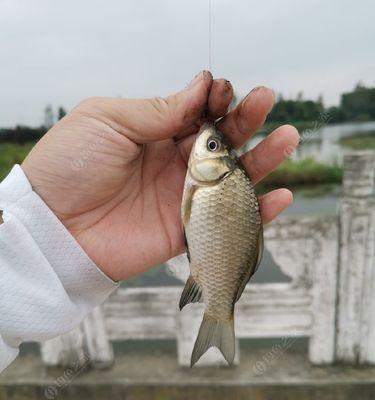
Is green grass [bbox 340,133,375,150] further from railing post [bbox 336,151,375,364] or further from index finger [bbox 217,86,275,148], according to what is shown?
index finger [bbox 217,86,275,148]

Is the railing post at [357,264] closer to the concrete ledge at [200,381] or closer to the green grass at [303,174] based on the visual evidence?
the concrete ledge at [200,381]

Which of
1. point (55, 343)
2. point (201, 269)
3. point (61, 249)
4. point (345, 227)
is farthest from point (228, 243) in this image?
point (55, 343)

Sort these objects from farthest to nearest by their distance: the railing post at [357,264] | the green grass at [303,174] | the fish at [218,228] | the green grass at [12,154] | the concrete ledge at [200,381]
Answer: the green grass at [303,174]
the green grass at [12,154]
the concrete ledge at [200,381]
the railing post at [357,264]
the fish at [218,228]

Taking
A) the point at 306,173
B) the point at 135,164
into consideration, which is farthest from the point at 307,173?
the point at 135,164

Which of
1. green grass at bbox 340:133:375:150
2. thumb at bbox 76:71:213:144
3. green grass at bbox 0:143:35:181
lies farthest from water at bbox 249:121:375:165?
thumb at bbox 76:71:213:144

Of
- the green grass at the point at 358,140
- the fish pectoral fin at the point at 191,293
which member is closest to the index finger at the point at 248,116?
the fish pectoral fin at the point at 191,293

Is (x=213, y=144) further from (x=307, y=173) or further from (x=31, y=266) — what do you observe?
(x=307, y=173)
